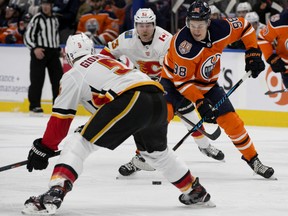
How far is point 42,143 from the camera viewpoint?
414 cm

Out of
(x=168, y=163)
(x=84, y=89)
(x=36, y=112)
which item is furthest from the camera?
(x=36, y=112)

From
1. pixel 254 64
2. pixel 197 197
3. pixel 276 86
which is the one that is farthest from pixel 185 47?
pixel 276 86

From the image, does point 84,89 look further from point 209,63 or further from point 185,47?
point 209,63

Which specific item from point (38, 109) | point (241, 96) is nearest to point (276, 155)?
point (241, 96)

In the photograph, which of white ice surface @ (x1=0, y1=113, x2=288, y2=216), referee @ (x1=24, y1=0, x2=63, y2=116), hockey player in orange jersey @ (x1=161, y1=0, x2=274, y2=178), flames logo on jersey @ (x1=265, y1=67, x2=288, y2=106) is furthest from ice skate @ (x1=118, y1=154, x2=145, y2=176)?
referee @ (x1=24, y1=0, x2=63, y2=116)

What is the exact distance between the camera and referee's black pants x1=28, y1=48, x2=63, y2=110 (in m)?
10.2

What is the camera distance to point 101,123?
403 centimetres

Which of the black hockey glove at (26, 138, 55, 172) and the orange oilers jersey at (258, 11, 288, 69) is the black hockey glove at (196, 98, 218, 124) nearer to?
the black hockey glove at (26, 138, 55, 172)

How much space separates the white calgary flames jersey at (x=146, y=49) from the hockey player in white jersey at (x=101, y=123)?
1.94 m

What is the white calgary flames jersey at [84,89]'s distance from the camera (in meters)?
4.07

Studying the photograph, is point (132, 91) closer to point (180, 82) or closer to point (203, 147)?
point (180, 82)

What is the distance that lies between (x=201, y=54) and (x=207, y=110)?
384 millimetres

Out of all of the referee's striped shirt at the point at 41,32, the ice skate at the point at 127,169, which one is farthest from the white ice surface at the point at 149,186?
the referee's striped shirt at the point at 41,32

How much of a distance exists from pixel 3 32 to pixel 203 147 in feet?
18.3
